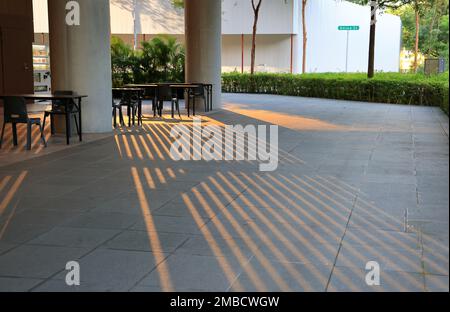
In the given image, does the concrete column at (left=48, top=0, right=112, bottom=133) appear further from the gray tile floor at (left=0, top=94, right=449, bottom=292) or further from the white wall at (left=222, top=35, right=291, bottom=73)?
the white wall at (left=222, top=35, right=291, bottom=73)

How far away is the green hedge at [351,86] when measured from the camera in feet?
66.6

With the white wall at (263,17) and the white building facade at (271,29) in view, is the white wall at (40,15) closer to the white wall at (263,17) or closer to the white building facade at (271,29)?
the white building facade at (271,29)

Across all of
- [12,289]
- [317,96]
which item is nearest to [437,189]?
[12,289]

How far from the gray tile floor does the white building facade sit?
71.3ft

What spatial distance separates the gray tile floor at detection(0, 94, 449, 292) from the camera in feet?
14.1

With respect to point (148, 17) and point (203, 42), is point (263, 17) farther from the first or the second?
point (203, 42)

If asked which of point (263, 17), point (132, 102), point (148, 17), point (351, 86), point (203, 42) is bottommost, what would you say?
point (132, 102)

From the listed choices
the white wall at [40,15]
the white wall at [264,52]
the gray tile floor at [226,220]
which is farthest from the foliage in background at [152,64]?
the gray tile floor at [226,220]

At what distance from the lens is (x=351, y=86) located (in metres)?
22.6

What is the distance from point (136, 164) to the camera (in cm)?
902

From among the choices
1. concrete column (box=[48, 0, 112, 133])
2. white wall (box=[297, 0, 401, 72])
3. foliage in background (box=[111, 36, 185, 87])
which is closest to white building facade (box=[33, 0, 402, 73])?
white wall (box=[297, 0, 401, 72])

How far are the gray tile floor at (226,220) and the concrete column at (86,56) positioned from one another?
5.12 ft

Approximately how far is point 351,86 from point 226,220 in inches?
694

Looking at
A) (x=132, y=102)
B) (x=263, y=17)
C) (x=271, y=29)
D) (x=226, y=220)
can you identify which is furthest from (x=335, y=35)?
(x=226, y=220)
